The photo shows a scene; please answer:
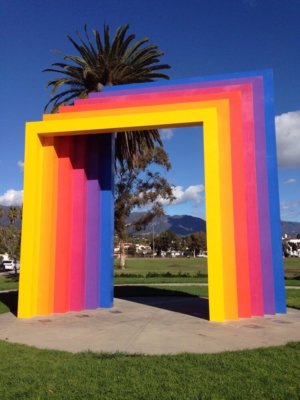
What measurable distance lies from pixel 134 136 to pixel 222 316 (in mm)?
15851

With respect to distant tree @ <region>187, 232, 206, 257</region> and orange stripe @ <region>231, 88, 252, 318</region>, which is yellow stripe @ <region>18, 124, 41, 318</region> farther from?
distant tree @ <region>187, 232, 206, 257</region>

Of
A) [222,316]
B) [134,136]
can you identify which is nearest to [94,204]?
[222,316]

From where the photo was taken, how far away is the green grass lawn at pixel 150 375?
4.30 m

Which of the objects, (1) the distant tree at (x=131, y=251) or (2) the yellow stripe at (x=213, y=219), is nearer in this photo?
(2) the yellow stripe at (x=213, y=219)

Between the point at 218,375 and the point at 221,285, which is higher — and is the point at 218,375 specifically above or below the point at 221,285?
below

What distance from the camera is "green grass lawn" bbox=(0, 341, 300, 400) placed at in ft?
14.1

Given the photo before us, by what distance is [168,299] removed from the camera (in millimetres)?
14039

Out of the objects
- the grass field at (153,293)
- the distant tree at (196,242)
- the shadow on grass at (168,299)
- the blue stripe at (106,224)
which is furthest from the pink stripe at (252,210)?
the distant tree at (196,242)

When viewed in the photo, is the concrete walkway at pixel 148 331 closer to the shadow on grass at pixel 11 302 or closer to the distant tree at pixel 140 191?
the shadow on grass at pixel 11 302

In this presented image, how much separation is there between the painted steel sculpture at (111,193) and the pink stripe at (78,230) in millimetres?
30

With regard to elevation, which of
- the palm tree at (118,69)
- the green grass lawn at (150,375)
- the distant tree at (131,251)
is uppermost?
the palm tree at (118,69)

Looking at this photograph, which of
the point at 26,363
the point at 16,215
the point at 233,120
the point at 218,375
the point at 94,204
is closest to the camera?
the point at 218,375

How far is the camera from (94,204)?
1187 centimetres

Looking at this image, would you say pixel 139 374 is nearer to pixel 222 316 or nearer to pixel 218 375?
pixel 218 375
